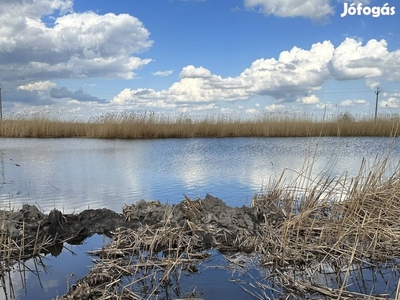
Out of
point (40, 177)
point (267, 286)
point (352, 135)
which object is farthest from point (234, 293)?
point (352, 135)

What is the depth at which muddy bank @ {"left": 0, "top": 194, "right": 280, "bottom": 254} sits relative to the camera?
299 cm

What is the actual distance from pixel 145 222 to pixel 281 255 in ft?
4.04

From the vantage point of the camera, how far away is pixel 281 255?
8.59ft

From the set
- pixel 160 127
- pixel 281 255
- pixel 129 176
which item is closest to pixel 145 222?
pixel 281 255

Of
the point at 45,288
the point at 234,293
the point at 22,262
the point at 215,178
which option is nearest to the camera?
the point at 234,293

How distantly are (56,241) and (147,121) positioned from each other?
11.1m

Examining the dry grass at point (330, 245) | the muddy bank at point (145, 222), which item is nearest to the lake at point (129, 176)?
the muddy bank at point (145, 222)

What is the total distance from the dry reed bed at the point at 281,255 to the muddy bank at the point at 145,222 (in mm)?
64

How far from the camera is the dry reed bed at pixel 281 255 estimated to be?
2.22 m

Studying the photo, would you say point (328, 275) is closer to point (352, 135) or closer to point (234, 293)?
point (234, 293)

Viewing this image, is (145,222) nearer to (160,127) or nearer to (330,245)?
(330,245)

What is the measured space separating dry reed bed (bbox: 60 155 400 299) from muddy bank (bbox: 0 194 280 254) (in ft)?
0.21

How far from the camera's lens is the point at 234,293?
2260 mm

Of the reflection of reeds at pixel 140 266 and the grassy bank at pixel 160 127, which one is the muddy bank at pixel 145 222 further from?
the grassy bank at pixel 160 127
